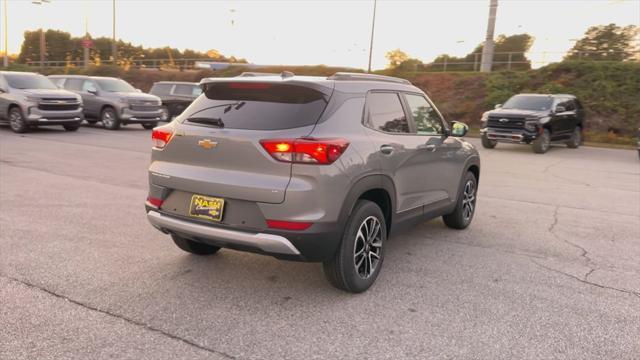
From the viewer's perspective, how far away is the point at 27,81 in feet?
54.9

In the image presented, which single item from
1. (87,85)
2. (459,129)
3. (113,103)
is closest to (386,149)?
(459,129)

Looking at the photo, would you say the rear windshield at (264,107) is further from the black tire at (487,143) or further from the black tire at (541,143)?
the black tire at (487,143)

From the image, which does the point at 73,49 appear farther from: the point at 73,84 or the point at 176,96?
the point at 73,84

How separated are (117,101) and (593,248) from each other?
1685cm

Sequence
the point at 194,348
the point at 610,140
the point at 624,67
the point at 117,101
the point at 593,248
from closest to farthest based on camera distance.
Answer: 1. the point at 194,348
2. the point at 593,248
3. the point at 117,101
4. the point at 610,140
5. the point at 624,67

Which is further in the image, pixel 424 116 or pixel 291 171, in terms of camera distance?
pixel 424 116

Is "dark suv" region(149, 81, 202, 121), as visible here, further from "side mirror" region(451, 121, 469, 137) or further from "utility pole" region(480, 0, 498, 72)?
"side mirror" region(451, 121, 469, 137)

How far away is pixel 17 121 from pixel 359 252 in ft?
50.7

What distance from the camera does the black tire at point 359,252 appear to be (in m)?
4.00

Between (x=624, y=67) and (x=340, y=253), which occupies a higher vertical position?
(x=624, y=67)

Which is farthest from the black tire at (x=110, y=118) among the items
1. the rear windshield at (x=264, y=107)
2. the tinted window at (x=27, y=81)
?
the rear windshield at (x=264, y=107)

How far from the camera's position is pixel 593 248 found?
579 centimetres

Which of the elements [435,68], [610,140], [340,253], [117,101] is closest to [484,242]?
[340,253]

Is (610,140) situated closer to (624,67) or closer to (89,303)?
(624,67)
